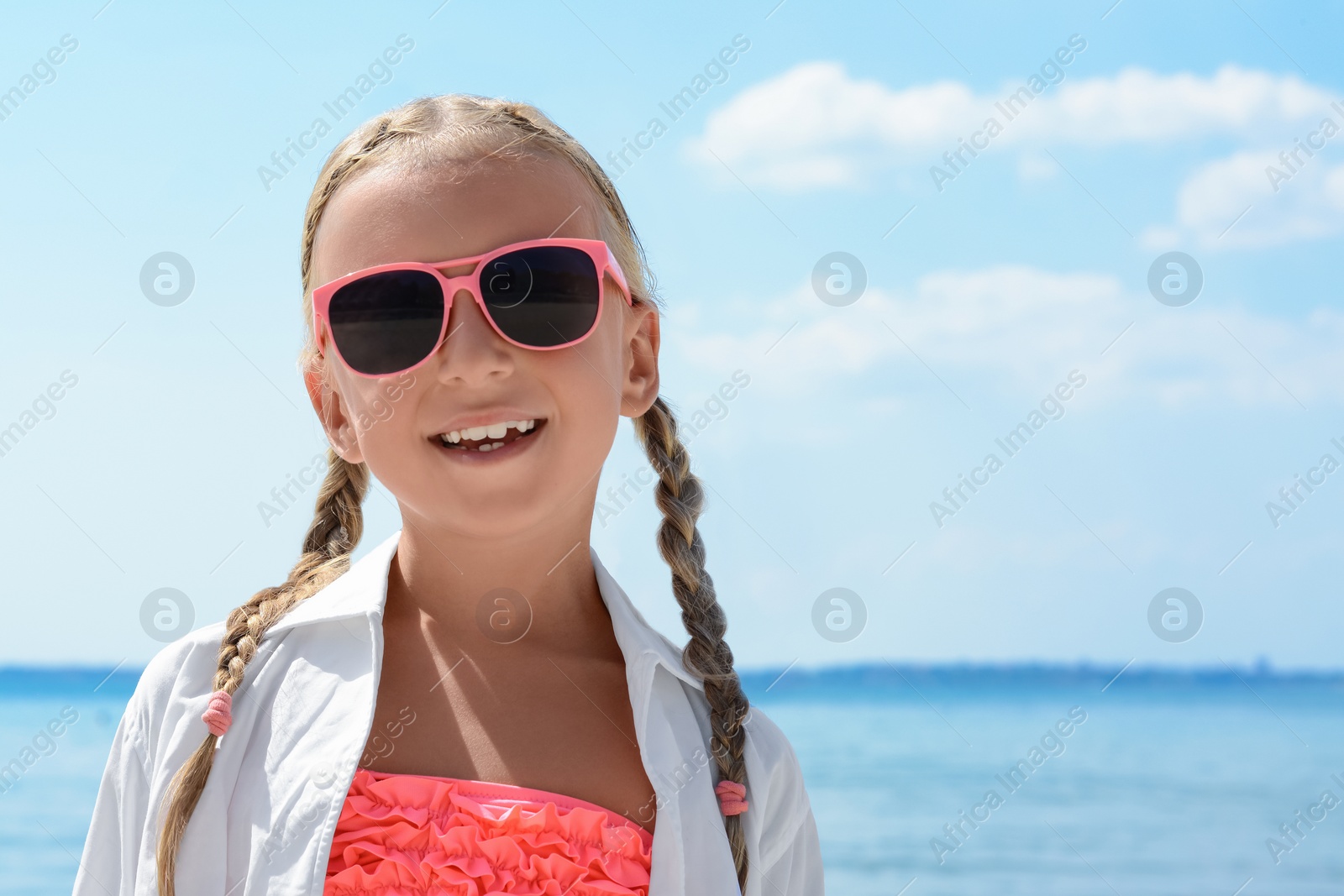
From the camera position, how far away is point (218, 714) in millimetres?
1945

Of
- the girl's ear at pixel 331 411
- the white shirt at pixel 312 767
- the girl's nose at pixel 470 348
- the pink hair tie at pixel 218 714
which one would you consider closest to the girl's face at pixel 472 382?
the girl's nose at pixel 470 348

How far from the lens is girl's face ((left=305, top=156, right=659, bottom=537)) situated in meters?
1.94

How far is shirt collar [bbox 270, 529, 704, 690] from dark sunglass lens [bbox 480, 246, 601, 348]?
552 mm

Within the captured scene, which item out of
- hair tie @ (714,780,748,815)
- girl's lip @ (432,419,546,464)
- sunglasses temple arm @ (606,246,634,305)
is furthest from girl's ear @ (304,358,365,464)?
hair tie @ (714,780,748,815)

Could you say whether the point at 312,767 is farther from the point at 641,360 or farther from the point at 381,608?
the point at 641,360

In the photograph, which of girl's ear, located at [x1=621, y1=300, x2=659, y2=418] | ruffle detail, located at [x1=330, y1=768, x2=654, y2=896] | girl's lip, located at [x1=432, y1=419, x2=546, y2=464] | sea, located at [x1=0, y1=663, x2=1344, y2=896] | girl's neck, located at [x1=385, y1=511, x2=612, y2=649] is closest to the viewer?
ruffle detail, located at [x1=330, y1=768, x2=654, y2=896]

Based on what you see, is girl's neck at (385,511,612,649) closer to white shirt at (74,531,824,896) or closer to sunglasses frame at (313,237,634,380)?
white shirt at (74,531,824,896)

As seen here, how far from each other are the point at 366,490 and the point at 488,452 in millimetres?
684

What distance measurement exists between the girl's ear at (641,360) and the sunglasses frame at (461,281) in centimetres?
21

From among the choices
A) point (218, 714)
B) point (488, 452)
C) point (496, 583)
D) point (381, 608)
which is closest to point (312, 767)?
point (218, 714)

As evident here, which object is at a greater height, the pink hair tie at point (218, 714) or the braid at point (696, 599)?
the braid at point (696, 599)

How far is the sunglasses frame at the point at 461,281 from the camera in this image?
192cm

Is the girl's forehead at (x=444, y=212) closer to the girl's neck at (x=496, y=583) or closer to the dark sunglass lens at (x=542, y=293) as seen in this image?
the dark sunglass lens at (x=542, y=293)

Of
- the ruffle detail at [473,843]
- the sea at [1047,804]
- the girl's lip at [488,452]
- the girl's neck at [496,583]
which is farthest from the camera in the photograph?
the sea at [1047,804]
